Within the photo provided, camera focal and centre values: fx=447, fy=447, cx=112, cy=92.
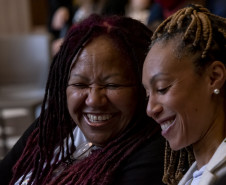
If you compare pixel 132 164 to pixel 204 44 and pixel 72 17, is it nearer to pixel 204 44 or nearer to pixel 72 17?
pixel 204 44

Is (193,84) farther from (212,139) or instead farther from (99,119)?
(99,119)

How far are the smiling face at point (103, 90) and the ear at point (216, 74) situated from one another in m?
0.44

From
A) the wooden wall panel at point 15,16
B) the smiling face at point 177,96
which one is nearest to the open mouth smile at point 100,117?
the smiling face at point 177,96

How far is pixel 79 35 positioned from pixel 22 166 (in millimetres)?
564

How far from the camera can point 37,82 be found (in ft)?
12.1

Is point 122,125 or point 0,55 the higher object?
point 0,55

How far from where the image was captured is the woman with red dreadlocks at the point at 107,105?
1.40 metres

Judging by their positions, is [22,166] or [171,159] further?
[22,166]

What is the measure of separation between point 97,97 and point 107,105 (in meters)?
0.04

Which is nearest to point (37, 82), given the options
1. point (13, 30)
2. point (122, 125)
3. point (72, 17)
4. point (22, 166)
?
point (72, 17)

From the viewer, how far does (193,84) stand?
1031mm

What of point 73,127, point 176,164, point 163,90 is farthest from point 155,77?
point 73,127

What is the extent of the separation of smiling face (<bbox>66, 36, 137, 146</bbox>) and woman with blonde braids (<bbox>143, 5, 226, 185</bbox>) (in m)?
0.31

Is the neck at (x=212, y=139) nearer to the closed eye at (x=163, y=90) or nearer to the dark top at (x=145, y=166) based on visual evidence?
the closed eye at (x=163, y=90)
